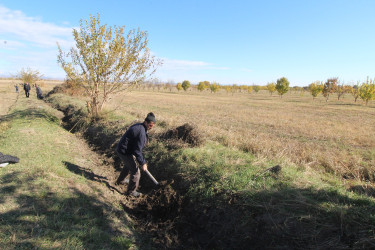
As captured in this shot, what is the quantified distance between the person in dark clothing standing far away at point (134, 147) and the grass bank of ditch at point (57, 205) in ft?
1.96

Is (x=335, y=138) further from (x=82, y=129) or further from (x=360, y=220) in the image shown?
(x=82, y=129)

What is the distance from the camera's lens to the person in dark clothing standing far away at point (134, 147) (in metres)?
4.93

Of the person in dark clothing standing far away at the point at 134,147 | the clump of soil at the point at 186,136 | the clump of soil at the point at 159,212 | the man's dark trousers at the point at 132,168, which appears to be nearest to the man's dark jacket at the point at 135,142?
the person in dark clothing standing far away at the point at 134,147

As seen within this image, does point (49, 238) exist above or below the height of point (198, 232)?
above

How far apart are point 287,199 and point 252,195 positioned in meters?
0.61

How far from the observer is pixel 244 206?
3973mm

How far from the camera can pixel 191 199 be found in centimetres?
464

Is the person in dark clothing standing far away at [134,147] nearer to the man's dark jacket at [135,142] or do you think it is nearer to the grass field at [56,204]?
the man's dark jacket at [135,142]

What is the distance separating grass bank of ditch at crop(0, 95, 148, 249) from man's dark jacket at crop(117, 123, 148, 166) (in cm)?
116

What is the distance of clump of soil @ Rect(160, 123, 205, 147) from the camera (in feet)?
22.2

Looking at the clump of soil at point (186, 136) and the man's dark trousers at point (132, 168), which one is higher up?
the clump of soil at point (186, 136)

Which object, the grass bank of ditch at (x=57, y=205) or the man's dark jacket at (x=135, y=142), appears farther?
the man's dark jacket at (x=135, y=142)

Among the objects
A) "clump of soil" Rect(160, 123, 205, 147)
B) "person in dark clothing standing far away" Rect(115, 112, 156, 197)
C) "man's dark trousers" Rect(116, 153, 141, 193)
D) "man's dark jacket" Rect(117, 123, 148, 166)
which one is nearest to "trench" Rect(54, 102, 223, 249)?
"man's dark trousers" Rect(116, 153, 141, 193)

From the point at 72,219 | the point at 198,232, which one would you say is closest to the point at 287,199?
the point at 198,232
